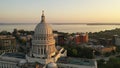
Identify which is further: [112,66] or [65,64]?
[112,66]

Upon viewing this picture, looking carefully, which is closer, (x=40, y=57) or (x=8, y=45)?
(x=40, y=57)

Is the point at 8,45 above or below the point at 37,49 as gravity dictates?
below

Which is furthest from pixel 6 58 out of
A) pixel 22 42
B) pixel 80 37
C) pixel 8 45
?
pixel 80 37

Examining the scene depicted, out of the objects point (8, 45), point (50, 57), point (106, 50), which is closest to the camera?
point (50, 57)

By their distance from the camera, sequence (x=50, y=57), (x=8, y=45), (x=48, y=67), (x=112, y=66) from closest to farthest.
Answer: (x=48, y=67), (x=50, y=57), (x=112, y=66), (x=8, y=45)

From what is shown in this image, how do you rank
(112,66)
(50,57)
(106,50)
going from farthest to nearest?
(106,50), (112,66), (50,57)

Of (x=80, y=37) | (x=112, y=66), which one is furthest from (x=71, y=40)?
Answer: (x=112, y=66)

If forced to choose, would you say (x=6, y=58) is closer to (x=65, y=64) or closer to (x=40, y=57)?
(x=40, y=57)

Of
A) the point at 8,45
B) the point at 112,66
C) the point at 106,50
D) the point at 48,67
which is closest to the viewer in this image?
the point at 48,67

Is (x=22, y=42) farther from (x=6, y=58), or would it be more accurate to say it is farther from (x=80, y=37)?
(x=6, y=58)
